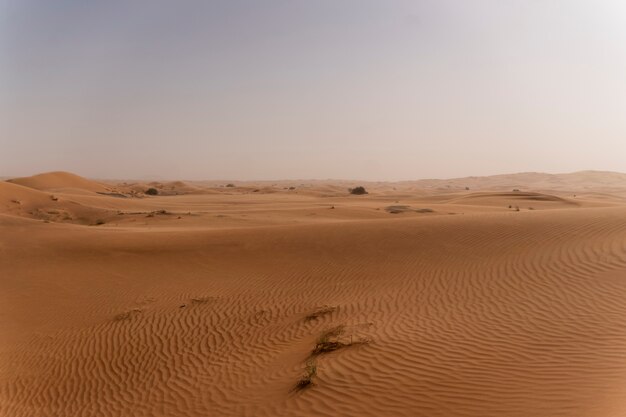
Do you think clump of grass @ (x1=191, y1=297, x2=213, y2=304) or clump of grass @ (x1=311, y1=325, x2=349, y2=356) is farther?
A: clump of grass @ (x1=191, y1=297, x2=213, y2=304)

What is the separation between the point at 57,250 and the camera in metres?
15.2

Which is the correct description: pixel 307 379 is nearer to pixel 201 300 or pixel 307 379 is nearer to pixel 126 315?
pixel 201 300

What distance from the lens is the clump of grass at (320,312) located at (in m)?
9.09

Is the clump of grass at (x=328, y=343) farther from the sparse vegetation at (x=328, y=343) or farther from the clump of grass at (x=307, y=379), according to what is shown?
the clump of grass at (x=307, y=379)

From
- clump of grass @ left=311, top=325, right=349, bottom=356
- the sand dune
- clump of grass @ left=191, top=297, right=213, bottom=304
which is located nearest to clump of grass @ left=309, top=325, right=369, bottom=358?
clump of grass @ left=311, top=325, right=349, bottom=356

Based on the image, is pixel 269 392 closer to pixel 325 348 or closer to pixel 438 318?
pixel 325 348

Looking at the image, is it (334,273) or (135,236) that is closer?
(334,273)

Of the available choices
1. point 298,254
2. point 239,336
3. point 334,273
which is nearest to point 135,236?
point 298,254

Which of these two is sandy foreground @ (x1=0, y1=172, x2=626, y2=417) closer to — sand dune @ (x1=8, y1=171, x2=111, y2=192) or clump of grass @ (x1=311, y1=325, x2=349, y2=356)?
clump of grass @ (x1=311, y1=325, x2=349, y2=356)

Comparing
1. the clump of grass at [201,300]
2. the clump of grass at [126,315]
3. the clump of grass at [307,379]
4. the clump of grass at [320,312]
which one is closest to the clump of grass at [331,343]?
the clump of grass at [307,379]

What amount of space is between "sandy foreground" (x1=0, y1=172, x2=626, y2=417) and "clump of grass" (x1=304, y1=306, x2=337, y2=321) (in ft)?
0.47

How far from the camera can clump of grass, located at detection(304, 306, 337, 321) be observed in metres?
9.09

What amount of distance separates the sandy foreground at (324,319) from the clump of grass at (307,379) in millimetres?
25

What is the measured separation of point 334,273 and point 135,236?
842 cm
